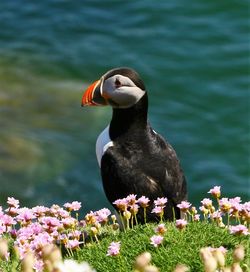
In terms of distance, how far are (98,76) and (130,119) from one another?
390 inches

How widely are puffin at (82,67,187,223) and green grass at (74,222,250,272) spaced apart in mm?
544

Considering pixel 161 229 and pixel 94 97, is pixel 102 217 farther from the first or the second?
pixel 94 97

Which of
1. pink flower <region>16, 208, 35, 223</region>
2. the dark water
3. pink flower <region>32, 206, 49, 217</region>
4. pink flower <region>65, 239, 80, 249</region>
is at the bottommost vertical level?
the dark water

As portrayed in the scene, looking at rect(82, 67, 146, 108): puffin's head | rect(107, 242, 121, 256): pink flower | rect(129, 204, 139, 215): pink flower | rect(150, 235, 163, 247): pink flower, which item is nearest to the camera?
rect(107, 242, 121, 256): pink flower

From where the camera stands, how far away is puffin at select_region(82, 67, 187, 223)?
273 inches

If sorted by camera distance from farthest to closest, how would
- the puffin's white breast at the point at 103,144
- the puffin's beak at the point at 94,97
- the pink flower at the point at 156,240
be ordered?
the puffin's beak at the point at 94,97 < the puffin's white breast at the point at 103,144 < the pink flower at the point at 156,240

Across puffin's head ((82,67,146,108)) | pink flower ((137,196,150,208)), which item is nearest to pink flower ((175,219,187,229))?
pink flower ((137,196,150,208))

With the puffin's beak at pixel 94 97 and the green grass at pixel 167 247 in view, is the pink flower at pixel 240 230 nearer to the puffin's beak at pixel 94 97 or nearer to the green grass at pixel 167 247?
the green grass at pixel 167 247

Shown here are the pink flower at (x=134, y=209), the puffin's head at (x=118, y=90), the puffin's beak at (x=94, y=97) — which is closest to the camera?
the pink flower at (x=134, y=209)

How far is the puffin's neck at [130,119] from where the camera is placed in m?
7.42

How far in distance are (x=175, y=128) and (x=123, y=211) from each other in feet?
32.2

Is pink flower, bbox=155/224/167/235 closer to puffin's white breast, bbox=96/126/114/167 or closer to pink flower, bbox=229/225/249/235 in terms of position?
pink flower, bbox=229/225/249/235

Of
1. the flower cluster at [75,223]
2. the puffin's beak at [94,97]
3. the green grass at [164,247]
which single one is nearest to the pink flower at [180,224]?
the flower cluster at [75,223]

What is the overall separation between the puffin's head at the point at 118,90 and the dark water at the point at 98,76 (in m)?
6.65
